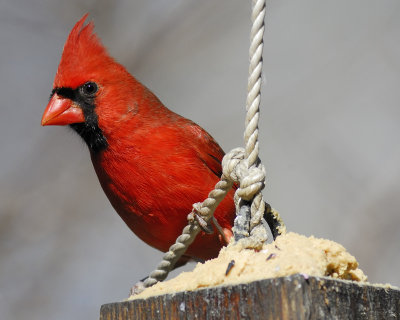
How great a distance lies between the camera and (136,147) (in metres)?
2.52

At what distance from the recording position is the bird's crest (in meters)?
2.70

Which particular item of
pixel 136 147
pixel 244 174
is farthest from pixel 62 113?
pixel 244 174

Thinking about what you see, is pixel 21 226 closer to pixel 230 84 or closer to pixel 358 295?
pixel 230 84

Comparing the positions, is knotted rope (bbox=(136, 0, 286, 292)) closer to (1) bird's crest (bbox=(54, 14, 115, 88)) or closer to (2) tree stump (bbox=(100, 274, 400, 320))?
(2) tree stump (bbox=(100, 274, 400, 320))

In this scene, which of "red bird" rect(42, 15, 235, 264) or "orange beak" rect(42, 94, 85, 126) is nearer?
"red bird" rect(42, 15, 235, 264)

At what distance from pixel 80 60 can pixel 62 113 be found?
23cm

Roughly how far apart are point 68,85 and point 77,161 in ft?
7.26

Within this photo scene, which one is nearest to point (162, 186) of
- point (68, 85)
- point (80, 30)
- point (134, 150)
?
point (134, 150)

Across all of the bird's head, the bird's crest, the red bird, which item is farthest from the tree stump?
the bird's crest

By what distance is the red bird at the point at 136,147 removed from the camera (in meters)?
2.45

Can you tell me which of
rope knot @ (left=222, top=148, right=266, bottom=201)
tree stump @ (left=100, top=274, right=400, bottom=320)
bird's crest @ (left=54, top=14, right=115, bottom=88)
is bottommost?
tree stump @ (left=100, top=274, right=400, bottom=320)

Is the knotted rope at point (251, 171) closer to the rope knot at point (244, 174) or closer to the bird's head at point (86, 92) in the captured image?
the rope knot at point (244, 174)

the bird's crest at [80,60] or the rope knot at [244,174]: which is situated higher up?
the bird's crest at [80,60]

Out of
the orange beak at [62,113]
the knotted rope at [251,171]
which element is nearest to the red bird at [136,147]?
the orange beak at [62,113]
